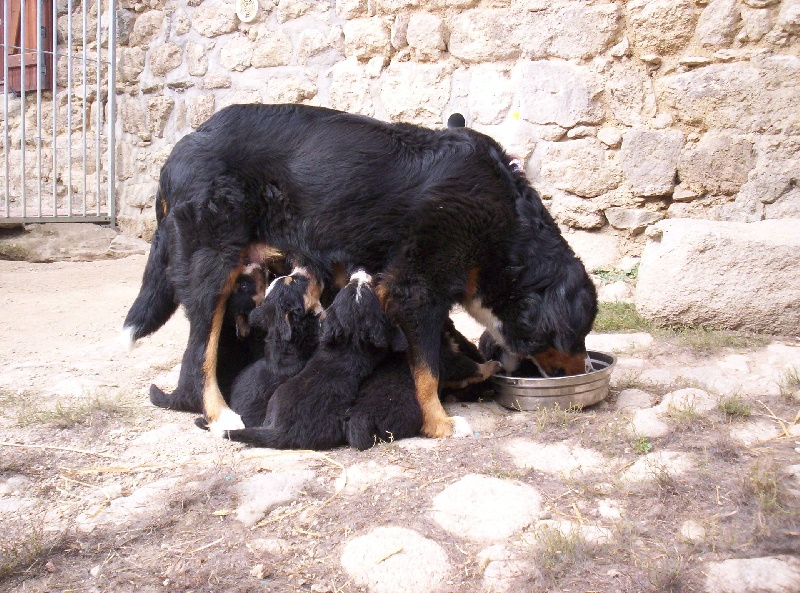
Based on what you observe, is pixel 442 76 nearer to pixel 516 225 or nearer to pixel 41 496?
pixel 516 225

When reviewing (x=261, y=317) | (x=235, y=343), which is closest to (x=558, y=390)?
(x=261, y=317)

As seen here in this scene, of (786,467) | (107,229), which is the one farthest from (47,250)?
(786,467)

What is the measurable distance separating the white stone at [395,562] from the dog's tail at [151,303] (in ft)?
7.30

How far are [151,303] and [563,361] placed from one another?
2.35 meters

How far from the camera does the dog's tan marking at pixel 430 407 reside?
364cm

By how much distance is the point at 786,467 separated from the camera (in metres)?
2.84

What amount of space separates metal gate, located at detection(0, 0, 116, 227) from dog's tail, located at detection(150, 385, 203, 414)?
18.9 ft

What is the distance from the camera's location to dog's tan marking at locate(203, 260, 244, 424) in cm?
382

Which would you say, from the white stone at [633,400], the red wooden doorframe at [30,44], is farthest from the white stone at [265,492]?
the red wooden doorframe at [30,44]

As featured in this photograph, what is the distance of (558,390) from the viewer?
3.72m

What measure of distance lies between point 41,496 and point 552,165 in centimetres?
476

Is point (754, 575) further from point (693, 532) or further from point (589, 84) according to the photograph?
point (589, 84)

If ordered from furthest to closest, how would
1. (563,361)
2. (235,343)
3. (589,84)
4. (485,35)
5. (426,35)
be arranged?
1. (426,35)
2. (485,35)
3. (589,84)
4. (235,343)
5. (563,361)

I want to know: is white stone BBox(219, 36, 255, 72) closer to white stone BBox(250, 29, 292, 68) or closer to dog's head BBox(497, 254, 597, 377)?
white stone BBox(250, 29, 292, 68)
